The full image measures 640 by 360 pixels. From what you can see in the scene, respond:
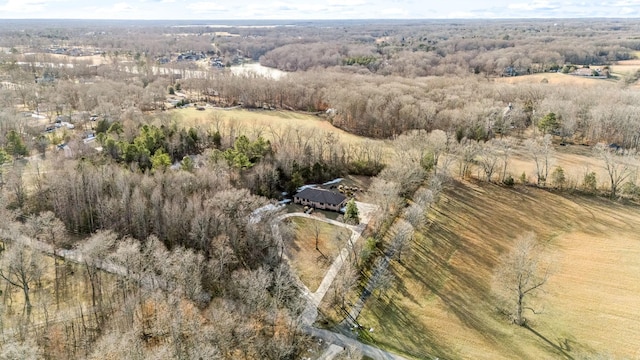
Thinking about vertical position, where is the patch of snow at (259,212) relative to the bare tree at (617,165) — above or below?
below

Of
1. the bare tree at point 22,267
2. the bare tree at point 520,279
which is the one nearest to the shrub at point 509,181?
the bare tree at point 520,279

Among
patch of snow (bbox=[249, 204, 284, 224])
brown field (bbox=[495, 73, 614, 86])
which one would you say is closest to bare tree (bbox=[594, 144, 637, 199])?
patch of snow (bbox=[249, 204, 284, 224])

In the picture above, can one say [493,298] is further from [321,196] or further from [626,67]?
[626,67]

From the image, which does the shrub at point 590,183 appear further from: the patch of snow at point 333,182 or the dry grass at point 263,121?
the patch of snow at point 333,182

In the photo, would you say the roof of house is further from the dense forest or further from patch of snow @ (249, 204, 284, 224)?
patch of snow @ (249, 204, 284, 224)

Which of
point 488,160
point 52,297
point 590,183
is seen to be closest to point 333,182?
point 488,160

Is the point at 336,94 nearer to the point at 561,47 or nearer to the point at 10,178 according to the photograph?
the point at 10,178
